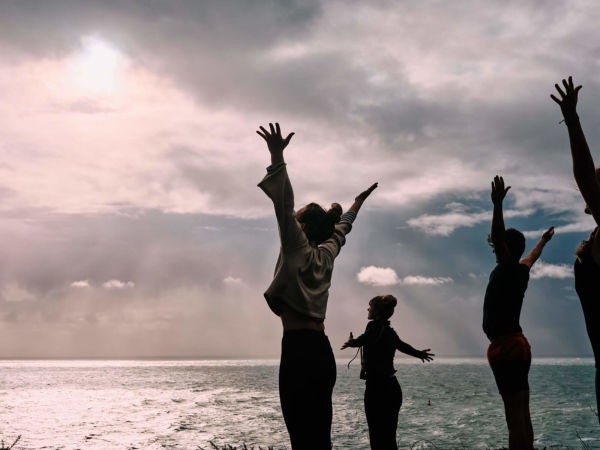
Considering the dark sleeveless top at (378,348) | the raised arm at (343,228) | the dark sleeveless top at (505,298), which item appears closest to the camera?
the raised arm at (343,228)

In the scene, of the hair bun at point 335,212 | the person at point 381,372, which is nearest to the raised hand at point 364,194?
the hair bun at point 335,212

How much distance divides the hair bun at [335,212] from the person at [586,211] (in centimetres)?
194

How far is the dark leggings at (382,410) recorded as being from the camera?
23.2ft

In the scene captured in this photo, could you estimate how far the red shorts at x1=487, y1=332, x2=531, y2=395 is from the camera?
→ 5121 mm

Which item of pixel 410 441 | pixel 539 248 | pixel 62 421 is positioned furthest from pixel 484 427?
pixel 539 248

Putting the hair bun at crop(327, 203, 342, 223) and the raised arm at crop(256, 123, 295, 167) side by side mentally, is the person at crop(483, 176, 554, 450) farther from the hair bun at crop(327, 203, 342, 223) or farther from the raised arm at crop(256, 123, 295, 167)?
the raised arm at crop(256, 123, 295, 167)

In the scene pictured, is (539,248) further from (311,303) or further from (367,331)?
(311,303)

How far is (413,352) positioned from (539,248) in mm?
2762

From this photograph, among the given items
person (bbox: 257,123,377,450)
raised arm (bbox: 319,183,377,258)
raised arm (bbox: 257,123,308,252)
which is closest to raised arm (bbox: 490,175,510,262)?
raised arm (bbox: 319,183,377,258)

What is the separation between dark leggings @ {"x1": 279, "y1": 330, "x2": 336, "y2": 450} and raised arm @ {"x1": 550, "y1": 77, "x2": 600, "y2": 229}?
6.95ft

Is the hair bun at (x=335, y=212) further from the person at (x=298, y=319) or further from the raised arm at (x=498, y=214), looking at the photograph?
the raised arm at (x=498, y=214)

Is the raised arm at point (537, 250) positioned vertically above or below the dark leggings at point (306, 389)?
above

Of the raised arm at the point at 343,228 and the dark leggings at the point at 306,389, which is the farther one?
the raised arm at the point at 343,228

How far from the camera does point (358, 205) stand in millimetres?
6039
